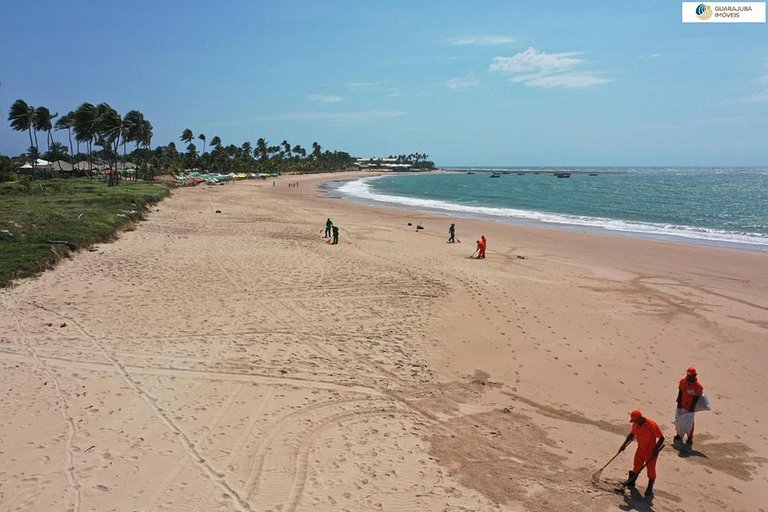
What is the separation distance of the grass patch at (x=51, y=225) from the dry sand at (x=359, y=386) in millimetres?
903

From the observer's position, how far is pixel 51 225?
19.3m

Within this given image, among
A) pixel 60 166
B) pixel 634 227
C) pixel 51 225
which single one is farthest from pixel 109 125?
pixel 634 227

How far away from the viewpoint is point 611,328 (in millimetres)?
13172

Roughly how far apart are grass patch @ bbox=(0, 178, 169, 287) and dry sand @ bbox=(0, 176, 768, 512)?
0.90 meters

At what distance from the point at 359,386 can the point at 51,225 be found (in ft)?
56.3

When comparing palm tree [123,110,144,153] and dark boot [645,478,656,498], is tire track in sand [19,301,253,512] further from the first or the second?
palm tree [123,110,144,153]

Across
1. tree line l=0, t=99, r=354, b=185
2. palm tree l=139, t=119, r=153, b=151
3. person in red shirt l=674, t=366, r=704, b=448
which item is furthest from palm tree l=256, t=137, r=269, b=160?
person in red shirt l=674, t=366, r=704, b=448

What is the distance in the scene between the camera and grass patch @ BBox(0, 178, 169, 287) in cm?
1515

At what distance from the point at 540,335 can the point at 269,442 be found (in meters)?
7.86

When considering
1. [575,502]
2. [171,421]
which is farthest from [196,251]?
[575,502]

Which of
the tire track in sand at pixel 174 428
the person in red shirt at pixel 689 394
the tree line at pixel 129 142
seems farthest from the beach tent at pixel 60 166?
the person in red shirt at pixel 689 394

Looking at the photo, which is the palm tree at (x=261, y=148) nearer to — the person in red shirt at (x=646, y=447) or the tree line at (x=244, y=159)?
the tree line at (x=244, y=159)

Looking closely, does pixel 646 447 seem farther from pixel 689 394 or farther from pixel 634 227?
pixel 634 227

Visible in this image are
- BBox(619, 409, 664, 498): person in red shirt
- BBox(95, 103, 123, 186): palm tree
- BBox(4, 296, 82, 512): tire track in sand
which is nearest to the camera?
BBox(4, 296, 82, 512): tire track in sand
